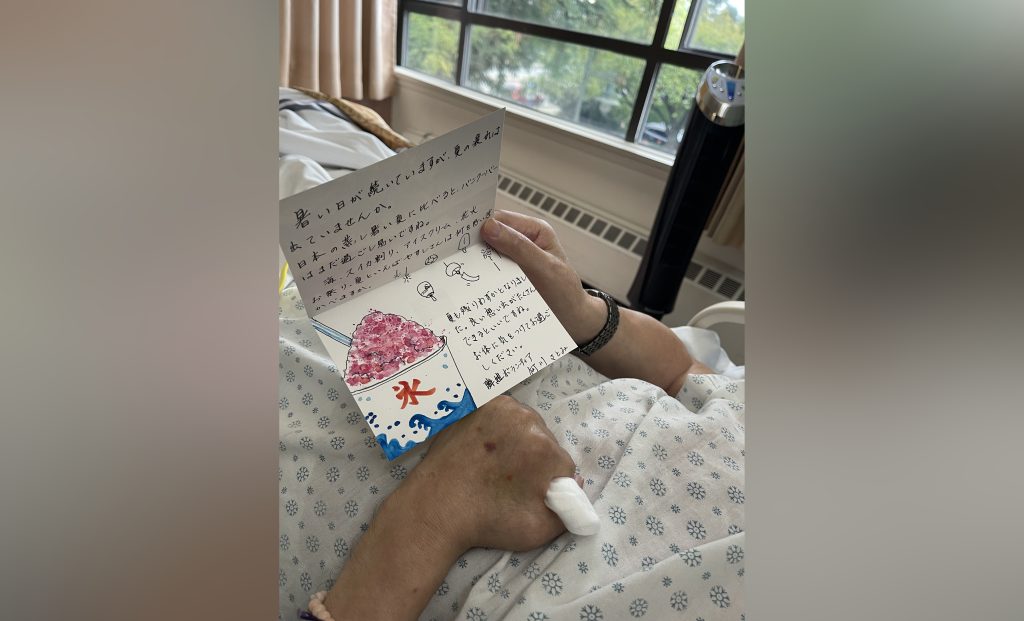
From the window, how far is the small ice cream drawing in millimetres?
1727

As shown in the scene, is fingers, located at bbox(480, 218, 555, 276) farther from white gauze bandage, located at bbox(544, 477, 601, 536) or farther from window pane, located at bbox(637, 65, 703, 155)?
window pane, located at bbox(637, 65, 703, 155)

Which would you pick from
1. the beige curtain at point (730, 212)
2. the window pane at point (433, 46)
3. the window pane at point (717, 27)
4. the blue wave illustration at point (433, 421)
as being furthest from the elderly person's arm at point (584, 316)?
the window pane at point (433, 46)

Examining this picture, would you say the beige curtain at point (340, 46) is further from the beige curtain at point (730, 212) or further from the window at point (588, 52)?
the beige curtain at point (730, 212)

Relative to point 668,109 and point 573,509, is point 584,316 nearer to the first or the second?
point 573,509

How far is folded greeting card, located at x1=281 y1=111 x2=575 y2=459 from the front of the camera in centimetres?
53

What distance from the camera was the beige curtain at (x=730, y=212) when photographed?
1.69m

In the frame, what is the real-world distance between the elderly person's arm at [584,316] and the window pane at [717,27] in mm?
1465

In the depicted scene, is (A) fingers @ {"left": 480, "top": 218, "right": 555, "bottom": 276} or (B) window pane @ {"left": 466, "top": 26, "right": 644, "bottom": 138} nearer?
(A) fingers @ {"left": 480, "top": 218, "right": 555, "bottom": 276}

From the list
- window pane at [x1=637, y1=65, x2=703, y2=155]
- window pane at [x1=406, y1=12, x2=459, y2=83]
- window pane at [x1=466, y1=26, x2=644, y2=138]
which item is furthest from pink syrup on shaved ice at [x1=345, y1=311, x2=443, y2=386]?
window pane at [x1=406, y1=12, x2=459, y2=83]
